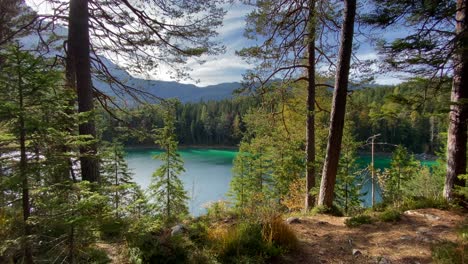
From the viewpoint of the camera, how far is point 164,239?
9.31 feet

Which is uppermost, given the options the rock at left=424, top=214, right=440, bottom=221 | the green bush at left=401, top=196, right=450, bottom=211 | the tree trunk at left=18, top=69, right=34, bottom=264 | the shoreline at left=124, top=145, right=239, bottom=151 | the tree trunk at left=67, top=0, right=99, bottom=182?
the tree trunk at left=67, top=0, right=99, bottom=182

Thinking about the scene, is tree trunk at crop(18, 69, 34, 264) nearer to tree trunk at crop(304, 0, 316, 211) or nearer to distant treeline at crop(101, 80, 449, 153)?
distant treeline at crop(101, 80, 449, 153)

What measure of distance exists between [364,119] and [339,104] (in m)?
2.69

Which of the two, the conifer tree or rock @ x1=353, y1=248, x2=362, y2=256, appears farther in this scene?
Result: rock @ x1=353, y1=248, x2=362, y2=256

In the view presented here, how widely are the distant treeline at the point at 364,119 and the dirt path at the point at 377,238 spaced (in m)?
1.57

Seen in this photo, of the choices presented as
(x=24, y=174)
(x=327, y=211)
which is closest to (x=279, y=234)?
(x=327, y=211)

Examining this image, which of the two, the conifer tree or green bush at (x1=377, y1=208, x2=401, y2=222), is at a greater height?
the conifer tree

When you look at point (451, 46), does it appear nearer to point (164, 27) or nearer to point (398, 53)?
point (398, 53)

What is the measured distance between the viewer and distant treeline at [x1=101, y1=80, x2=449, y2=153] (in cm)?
460

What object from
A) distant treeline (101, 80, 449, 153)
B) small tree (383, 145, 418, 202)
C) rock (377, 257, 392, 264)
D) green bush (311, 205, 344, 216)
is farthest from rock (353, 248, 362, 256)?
small tree (383, 145, 418, 202)

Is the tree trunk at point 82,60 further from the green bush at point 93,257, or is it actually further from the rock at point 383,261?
the rock at point 383,261

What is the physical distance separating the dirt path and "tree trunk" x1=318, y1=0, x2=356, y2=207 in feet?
2.59

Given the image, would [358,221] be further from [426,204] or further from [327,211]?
[426,204]

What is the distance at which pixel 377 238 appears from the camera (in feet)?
11.9
